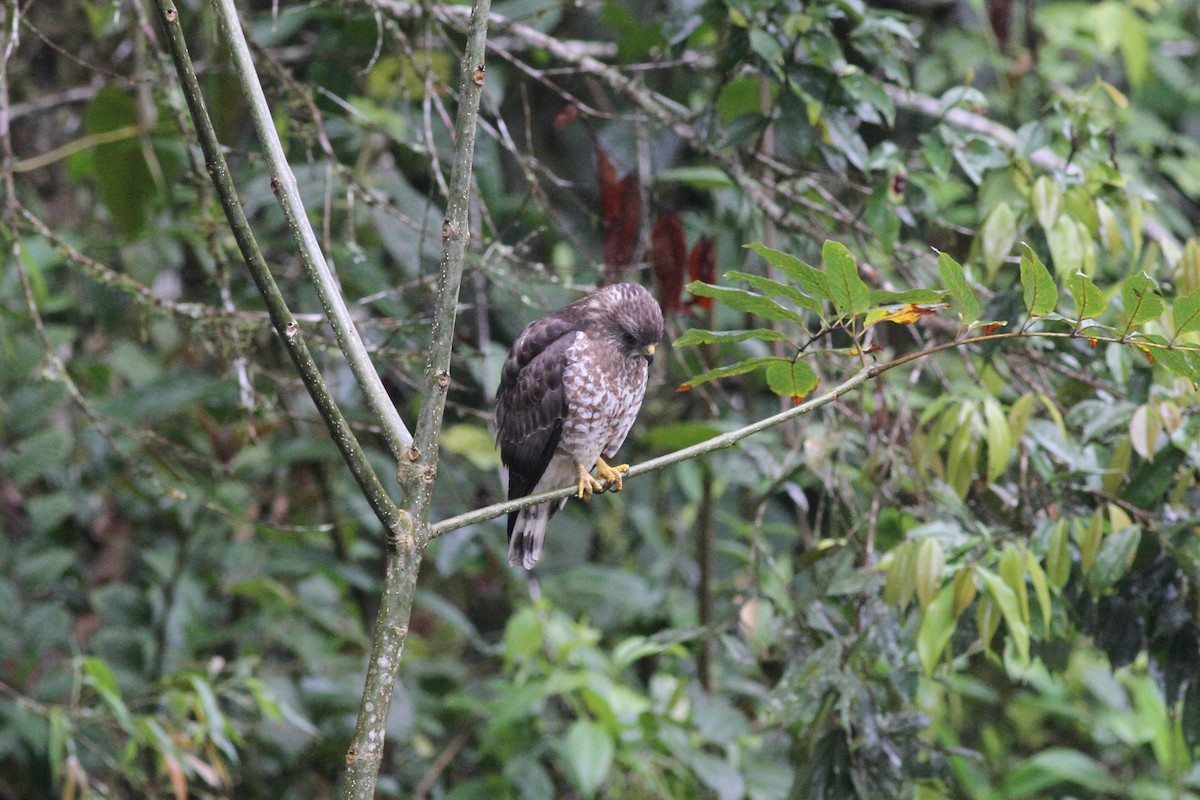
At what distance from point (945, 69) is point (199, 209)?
3.24 m

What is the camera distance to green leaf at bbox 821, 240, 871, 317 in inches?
65.7

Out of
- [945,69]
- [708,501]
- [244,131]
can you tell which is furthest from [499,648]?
[945,69]

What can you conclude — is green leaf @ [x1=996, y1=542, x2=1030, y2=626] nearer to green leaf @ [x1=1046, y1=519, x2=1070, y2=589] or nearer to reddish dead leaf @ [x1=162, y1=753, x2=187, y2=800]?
green leaf @ [x1=1046, y1=519, x2=1070, y2=589]

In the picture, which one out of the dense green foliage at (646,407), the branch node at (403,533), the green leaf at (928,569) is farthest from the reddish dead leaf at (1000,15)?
the branch node at (403,533)

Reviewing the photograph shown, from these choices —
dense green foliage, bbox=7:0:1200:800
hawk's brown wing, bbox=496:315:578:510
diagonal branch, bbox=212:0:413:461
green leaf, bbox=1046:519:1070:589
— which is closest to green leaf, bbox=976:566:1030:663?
dense green foliage, bbox=7:0:1200:800

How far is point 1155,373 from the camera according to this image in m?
2.64

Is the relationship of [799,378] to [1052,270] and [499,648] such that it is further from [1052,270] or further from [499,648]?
[499,648]

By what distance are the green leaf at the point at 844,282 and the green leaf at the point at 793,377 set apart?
0.19m

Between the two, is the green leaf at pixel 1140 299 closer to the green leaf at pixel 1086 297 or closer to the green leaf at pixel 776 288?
the green leaf at pixel 1086 297

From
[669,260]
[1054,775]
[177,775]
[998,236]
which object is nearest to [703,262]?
[669,260]

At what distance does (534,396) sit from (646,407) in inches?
63.3

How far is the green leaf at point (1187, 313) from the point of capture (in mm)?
1755

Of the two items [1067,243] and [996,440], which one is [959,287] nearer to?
[996,440]

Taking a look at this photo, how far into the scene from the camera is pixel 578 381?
273 cm
